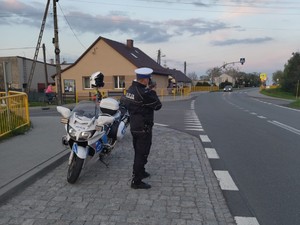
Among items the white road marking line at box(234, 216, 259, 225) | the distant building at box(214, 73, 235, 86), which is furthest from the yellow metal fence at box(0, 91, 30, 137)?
the distant building at box(214, 73, 235, 86)

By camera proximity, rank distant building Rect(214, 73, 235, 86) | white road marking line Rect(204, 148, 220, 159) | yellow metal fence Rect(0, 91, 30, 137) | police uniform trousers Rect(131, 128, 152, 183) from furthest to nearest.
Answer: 1. distant building Rect(214, 73, 235, 86)
2. yellow metal fence Rect(0, 91, 30, 137)
3. white road marking line Rect(204, 148, 220, 159)
4. police uniform trousers Rect(131, 128, 152, 183)

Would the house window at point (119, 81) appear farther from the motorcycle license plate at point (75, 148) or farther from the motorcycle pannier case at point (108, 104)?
the motorcycle license plate at point (75, 148)

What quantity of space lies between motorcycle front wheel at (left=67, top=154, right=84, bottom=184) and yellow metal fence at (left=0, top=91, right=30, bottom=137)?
4.28m

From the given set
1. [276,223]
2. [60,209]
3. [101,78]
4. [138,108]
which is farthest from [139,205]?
[101,78]

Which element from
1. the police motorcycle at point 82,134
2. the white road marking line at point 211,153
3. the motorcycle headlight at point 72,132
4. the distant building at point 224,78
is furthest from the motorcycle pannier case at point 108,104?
the distant building at point 224,78

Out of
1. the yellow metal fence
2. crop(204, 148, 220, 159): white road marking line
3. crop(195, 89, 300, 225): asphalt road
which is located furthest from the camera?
the yellow metal fence

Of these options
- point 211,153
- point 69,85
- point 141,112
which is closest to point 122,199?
point 141,112

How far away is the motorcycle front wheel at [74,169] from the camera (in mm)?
5070

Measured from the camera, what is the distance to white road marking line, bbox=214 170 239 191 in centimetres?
511

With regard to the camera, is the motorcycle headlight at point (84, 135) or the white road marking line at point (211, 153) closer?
the motorcycle headlight at point (84, 135)

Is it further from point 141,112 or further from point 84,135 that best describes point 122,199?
point 141,112

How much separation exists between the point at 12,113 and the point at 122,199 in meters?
6.19

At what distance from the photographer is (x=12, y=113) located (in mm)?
9398

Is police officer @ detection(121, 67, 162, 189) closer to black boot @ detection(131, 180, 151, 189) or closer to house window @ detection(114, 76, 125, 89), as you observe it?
black boot @ detection(131, 180, 151, 189)
